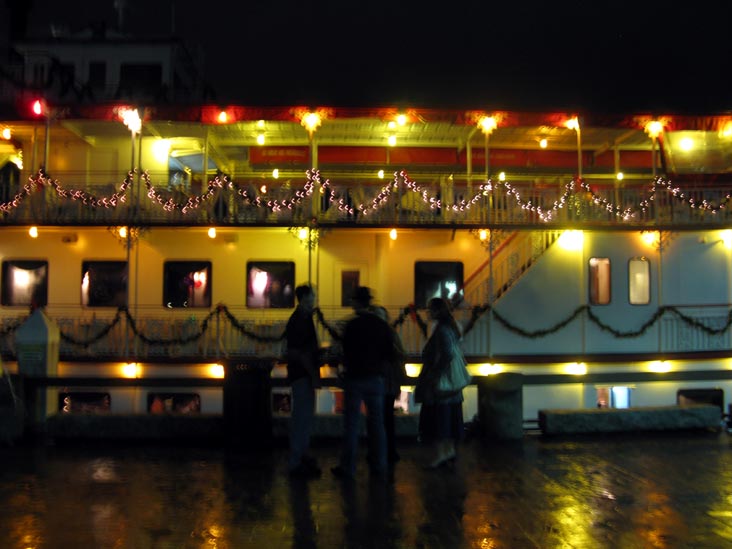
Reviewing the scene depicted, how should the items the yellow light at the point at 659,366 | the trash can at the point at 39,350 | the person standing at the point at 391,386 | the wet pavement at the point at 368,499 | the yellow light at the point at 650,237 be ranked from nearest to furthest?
the wet pavement at the point at 368,499 < the person standing at the point at 391,386 < the trash can at the point at 39,350 < the yellow light at the point at 659,366 < the yellow light at the point at 650,237

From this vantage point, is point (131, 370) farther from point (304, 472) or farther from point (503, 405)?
point (304, 472)

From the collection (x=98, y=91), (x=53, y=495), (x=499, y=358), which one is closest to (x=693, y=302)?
(x=499, y=358)

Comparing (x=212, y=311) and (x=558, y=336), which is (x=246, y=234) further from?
(x=558, y=336)

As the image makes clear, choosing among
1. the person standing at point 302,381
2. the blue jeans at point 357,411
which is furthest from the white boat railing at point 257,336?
the blue jeans at point 357,411

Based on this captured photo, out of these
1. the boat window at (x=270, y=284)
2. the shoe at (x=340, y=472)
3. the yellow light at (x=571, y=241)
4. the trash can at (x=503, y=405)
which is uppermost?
the yellow light at (x=571, y=241)

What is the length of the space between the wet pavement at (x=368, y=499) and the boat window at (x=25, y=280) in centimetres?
912

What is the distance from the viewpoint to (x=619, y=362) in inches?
654

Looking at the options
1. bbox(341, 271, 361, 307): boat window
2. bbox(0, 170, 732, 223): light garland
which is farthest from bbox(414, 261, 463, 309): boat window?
bbox(0, 170, 732, 223): light garland

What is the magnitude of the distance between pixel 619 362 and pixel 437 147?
757cm

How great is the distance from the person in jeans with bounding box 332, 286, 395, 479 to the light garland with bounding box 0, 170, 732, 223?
8.35 meters

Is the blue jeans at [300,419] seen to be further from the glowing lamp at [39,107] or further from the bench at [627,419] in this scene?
the glowing lamp at [39,107]

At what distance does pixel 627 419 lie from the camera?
35.4ft

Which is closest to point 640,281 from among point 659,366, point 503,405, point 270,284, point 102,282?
point 659,366

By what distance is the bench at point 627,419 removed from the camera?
10664 mm
